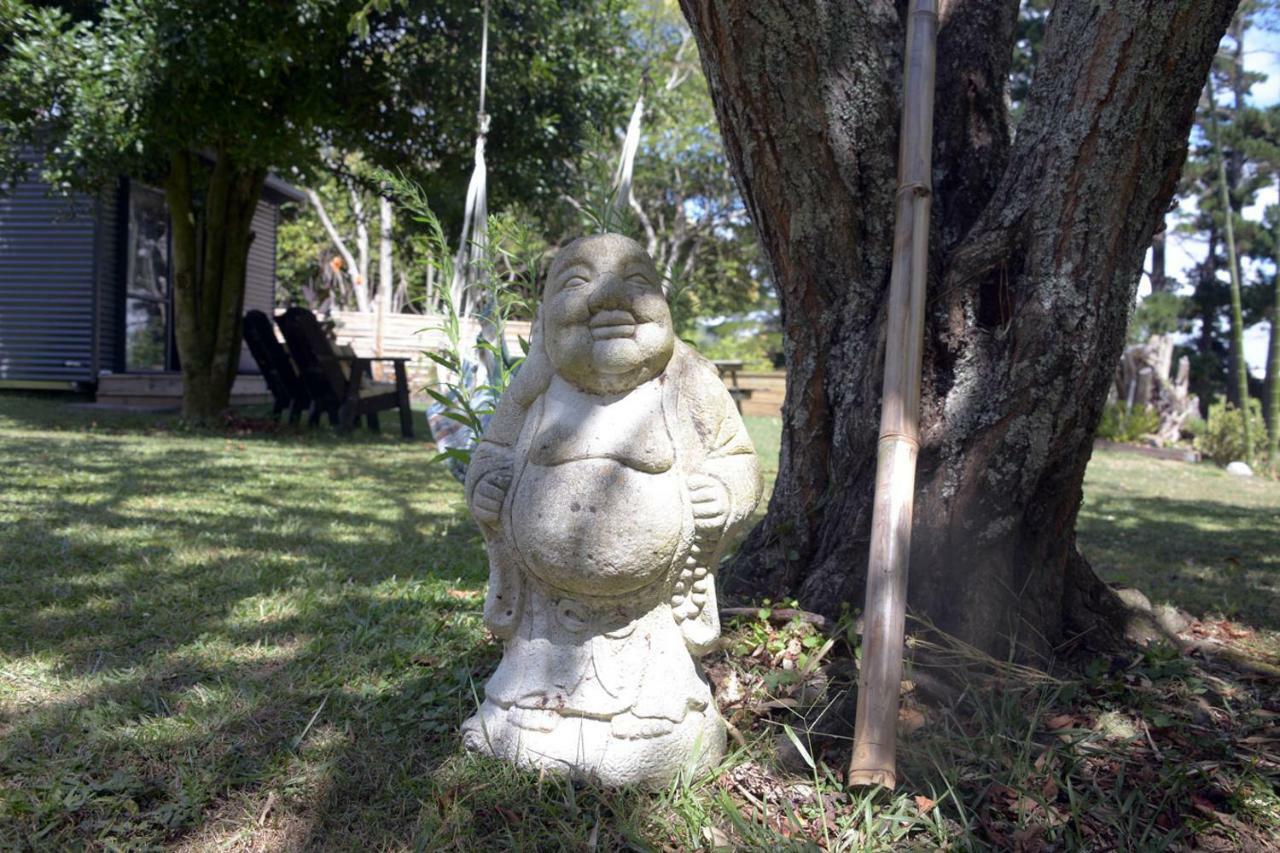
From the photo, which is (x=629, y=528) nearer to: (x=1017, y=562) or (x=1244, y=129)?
(x=1017, y=562)

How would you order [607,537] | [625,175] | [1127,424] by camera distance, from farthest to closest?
[1127,424], [625,175], [607,537]

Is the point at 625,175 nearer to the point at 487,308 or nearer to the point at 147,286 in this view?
the point at 487,308

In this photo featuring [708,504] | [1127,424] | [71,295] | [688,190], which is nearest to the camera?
[708,504]

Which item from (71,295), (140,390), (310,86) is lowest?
(140,390)

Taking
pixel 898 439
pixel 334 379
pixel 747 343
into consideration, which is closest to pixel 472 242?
pixel 898 439

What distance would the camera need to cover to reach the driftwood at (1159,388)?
1473cm

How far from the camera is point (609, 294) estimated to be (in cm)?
232

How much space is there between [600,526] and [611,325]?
0.51 meters

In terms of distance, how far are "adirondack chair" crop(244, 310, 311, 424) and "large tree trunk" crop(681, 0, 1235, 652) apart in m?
8.20

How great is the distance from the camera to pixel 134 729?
8.71ft

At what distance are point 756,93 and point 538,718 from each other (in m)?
1.99

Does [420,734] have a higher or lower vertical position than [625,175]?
lower

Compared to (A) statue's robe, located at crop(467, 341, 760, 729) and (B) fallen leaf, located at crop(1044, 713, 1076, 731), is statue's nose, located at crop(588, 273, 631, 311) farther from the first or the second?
(B) fallen leaf, located at crop(1044, 713, 1076, 731)

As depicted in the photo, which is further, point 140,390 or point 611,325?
point 140,390
